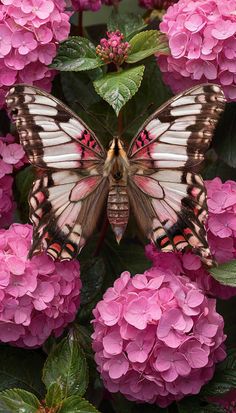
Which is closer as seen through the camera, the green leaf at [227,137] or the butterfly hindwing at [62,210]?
the butterfly hindwing at [62,210]

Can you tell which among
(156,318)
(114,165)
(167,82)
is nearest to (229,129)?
(167,82)

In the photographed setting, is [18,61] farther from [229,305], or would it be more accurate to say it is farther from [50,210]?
[229,305]

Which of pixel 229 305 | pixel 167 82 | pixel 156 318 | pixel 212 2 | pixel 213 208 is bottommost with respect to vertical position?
pixel 229 305

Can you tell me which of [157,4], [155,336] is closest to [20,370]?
[155,336]

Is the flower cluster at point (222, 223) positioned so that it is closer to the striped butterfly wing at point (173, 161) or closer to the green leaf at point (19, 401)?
the striped butterfly wing at point (173, 161)

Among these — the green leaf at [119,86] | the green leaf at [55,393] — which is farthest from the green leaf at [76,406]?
the green leaf at [119,86]

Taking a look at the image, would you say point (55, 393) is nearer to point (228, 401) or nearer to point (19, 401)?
point (19, 401)
